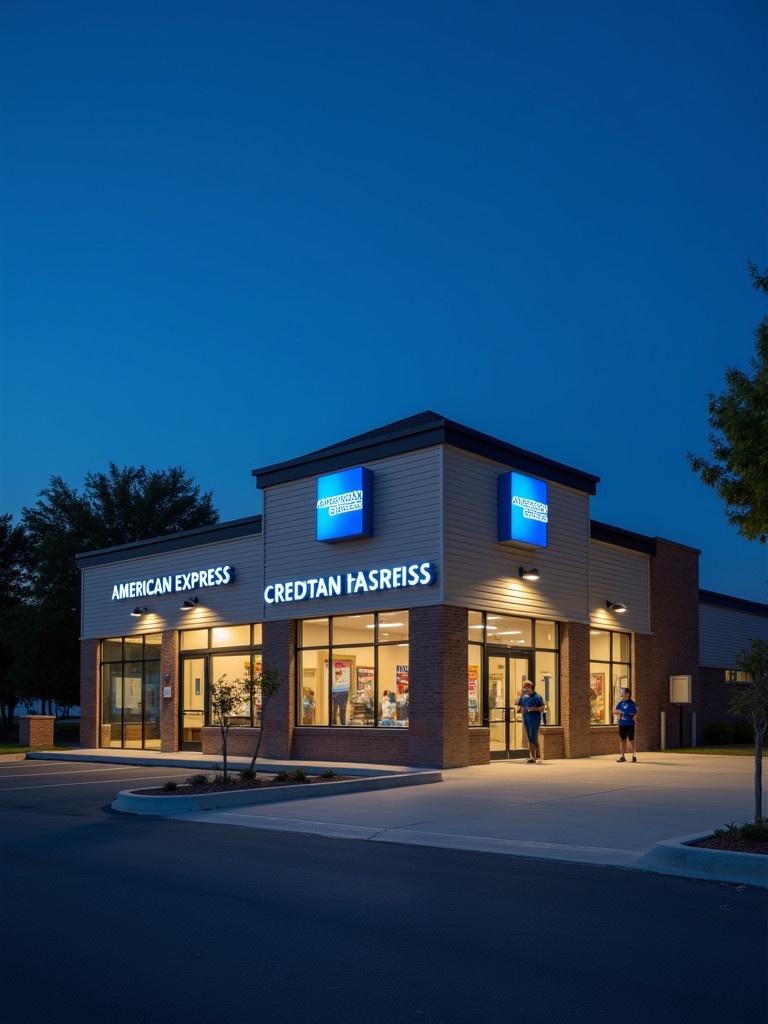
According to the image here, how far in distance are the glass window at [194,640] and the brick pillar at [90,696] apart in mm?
4552

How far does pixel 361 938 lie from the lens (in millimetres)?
7230

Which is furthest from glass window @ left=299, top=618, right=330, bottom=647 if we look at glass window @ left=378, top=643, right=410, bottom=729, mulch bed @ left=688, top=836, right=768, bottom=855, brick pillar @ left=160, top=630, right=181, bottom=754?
mulch bed @ left=688, top=836, right=768, bottom=855

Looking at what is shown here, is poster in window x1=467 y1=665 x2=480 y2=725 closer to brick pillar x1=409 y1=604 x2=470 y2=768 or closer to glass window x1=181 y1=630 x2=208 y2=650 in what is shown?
brick pillar x1=409 y1=604 x2=470 y2=768

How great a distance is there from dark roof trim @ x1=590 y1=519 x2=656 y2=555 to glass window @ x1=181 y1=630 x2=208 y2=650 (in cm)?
1106

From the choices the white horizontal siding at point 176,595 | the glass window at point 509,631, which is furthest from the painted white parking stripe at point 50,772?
the glass window at point 509,631

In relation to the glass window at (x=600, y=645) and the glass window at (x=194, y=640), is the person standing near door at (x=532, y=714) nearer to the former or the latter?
the glass window at (x=600, y=645)

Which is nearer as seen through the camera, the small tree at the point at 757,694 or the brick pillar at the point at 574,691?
the small tree at the point at 757,694

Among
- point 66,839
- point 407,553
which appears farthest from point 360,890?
point 407,553

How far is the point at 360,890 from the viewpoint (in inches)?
357

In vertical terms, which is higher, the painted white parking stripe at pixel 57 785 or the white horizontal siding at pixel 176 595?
Answer: the white horizontal siding at pixel 176 595

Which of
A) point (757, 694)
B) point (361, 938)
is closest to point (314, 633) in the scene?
point (757, 694)

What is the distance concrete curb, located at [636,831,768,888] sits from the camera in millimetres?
9633

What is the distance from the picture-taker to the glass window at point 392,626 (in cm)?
2314

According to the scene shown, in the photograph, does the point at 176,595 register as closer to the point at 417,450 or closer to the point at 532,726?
the point at 417,450
